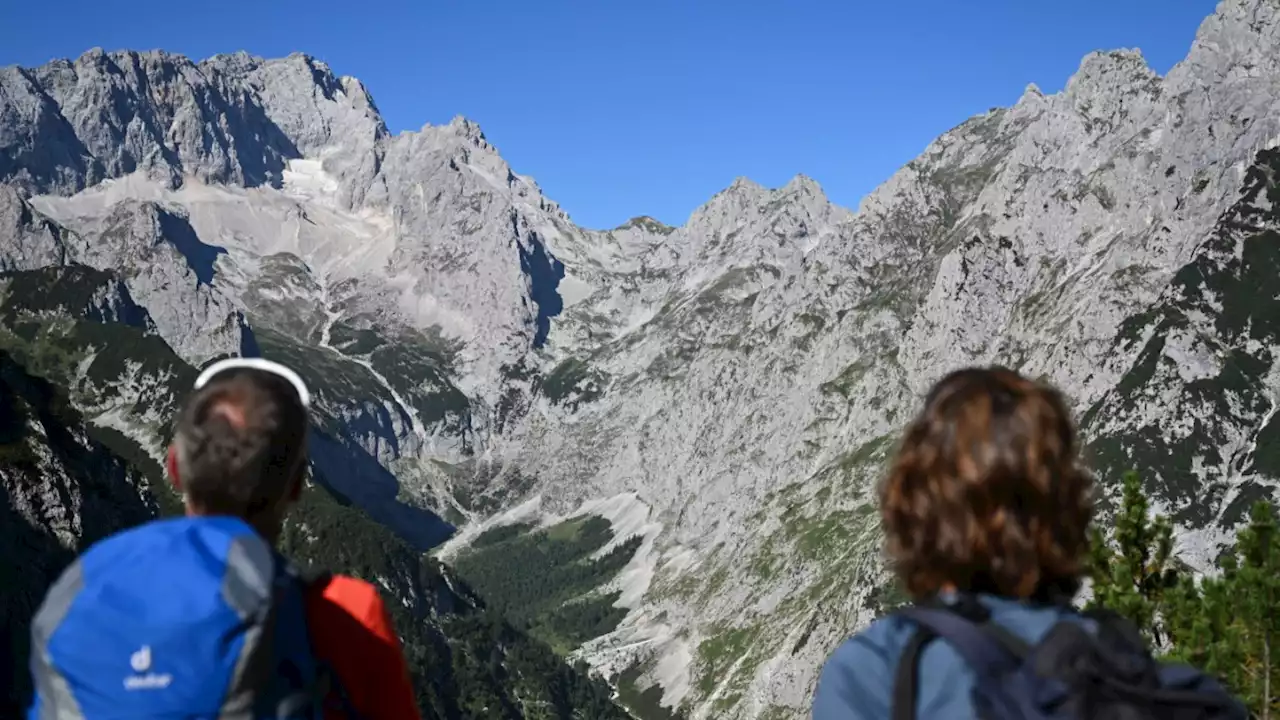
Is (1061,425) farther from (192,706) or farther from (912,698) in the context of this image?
(192,706)

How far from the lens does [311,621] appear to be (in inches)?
251

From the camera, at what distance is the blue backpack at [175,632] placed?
19.3 ft

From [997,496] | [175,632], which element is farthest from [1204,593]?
[175,632]

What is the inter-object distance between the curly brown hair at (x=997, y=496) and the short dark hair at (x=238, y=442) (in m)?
3.82

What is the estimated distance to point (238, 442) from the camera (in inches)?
261

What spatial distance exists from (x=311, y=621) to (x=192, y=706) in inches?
30.4

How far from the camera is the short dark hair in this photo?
21.7ft

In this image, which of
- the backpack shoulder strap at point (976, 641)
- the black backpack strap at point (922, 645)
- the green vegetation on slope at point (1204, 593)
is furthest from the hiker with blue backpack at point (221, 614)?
the green vegetation on slope at point (1204, 593)

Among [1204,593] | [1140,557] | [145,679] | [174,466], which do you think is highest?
[1140,557]

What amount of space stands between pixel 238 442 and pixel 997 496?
448cm

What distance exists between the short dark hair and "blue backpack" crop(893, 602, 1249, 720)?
3913 mm

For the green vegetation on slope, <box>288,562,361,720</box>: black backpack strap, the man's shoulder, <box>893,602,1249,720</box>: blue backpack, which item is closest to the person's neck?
<box>288,562,361,720</box>: black backpack strap

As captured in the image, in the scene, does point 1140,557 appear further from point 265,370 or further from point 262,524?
point 265,370

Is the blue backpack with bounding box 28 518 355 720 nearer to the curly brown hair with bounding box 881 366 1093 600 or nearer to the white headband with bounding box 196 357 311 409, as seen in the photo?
the white headband with bounding box 196 357 311 409
